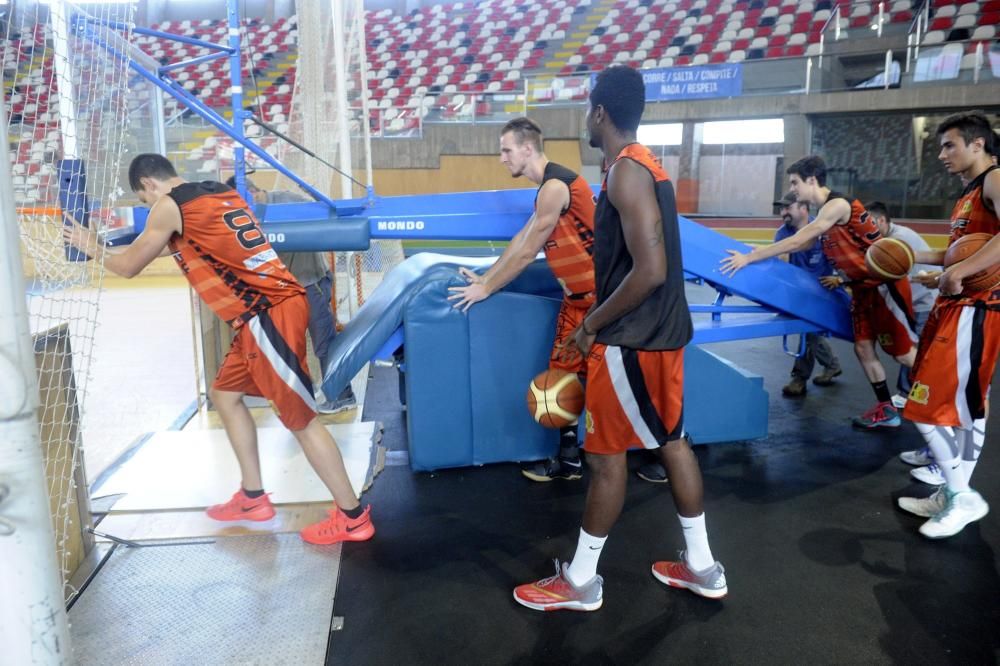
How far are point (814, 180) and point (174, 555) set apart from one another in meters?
3.88

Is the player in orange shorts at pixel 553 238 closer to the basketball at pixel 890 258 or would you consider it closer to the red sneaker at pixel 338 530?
the red sneaker at pixel 338 530

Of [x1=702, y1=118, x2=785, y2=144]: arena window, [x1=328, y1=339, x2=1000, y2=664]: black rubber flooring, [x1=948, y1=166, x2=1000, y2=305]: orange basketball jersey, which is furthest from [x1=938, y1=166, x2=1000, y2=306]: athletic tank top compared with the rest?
[x1=702, y1=118, x2=785, y2=144]: arena window

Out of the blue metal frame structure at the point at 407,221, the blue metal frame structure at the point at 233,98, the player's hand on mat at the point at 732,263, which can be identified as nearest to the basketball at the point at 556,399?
the blue metal frame structure at the point at 407,221

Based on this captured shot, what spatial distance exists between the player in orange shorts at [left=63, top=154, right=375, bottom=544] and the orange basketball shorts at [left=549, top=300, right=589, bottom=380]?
1131mm

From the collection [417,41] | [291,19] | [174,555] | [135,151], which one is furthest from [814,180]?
[291,19]

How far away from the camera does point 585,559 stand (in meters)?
2.64

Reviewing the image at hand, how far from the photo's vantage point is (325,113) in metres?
5.38

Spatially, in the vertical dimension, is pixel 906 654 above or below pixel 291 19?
below

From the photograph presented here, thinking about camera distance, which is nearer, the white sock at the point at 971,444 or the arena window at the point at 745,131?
→ the white sock at the point at 971,444

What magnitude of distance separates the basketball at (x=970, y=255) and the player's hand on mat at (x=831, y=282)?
1467 mm

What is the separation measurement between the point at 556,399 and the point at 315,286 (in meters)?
2.28

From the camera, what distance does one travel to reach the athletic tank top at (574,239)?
345 cm

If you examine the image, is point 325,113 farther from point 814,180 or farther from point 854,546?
point 854,546

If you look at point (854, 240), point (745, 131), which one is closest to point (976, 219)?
point (854, 240)
